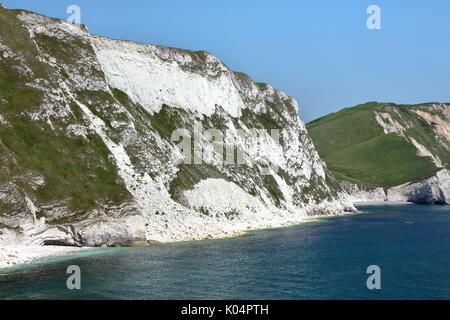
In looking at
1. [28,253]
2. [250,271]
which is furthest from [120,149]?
[250,271]

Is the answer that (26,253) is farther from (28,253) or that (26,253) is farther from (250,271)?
(250,271)

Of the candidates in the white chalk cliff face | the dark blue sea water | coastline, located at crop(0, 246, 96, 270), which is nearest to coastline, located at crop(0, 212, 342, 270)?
coastline, located at crop(0, 246, 96, 270)


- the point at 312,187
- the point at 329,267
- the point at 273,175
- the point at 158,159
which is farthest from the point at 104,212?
the point at 312,187

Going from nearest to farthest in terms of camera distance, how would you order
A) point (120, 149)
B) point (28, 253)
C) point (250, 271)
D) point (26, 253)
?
point (250, 271) → point (26, 253) → point (28, 253) → point (120, 149)

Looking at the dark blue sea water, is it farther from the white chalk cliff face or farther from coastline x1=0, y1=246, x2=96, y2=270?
the white chalk cliff face

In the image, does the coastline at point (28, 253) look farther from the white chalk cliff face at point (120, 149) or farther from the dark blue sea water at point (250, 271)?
the dark blue sea water at point (250, 271)
